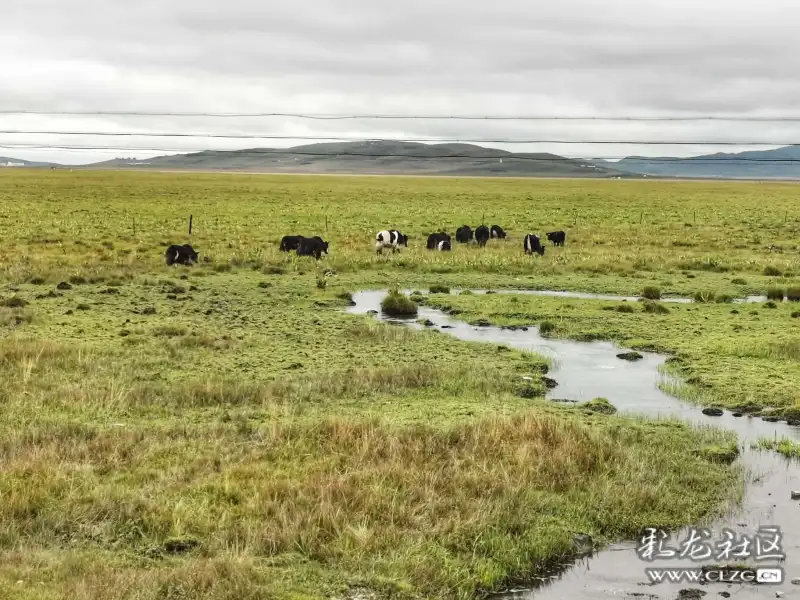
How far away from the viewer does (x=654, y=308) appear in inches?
854

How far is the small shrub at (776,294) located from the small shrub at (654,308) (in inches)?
185

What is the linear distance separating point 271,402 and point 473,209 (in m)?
62.5

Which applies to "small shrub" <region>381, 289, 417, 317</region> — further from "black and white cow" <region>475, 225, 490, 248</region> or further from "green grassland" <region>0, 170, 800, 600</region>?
"black and white cow" <region>475, 225, 490, 248</region>

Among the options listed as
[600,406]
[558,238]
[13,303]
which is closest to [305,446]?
[600,406]

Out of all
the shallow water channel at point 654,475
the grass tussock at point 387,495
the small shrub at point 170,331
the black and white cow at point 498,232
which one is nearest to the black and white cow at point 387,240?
the black and white cow at point 498,232

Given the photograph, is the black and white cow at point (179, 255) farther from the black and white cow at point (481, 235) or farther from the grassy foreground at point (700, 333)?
the black and white cow at point (481, 235)

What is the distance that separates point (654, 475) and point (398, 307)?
11.9 meters

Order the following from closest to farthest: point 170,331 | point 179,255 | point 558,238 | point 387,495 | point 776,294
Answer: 1. point 387,495
2. point 170,331
3. point 776,294
4. point 179,255
5. point 558,238

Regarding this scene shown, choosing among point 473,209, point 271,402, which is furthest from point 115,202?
point 271,402

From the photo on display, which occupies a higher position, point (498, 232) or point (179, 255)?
point (498, 232)

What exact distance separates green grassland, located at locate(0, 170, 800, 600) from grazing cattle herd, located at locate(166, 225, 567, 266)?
15.4 ft

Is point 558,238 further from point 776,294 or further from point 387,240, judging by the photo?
point 776,294

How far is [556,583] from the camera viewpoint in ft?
25.2

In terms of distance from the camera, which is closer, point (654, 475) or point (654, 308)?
point (654, 475)
